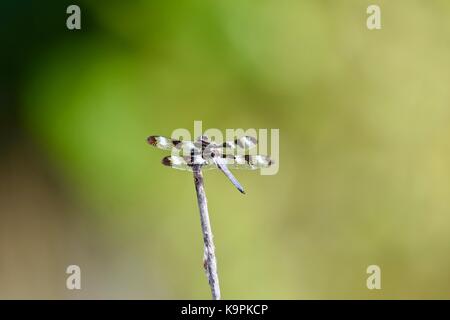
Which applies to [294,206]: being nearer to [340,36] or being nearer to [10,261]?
[340,36]

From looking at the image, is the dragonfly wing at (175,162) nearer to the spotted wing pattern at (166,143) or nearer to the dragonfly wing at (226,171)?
the spotted wing pattern at (166,143)

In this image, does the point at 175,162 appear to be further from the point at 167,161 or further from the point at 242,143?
the point at 242,143

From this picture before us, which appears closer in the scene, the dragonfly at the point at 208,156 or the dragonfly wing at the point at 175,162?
the dragonfly at the point at 208,156

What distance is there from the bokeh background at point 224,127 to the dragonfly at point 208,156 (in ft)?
5.63

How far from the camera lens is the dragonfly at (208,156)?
2516 mm

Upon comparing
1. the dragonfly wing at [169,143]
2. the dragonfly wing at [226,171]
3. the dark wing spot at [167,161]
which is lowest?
the dragonfly wing at [226,171]

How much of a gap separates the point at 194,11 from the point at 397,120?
7.01 feet

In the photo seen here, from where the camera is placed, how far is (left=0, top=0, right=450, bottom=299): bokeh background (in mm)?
5043

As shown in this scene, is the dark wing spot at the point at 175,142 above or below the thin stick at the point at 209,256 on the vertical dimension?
above

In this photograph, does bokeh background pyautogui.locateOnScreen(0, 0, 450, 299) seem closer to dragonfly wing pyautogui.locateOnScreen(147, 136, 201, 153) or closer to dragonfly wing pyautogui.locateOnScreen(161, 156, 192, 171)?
dragonfly wing pyautogui.locateOnScreen(147, 136, 201, 153)

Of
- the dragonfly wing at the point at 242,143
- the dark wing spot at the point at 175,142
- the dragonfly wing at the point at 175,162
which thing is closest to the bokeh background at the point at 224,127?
the dragonfly wing at the point at 242,143

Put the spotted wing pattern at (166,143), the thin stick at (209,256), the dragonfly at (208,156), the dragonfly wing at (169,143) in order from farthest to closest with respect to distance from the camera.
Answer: the spotted wing pattern at (166,143) < the dragonfly wing at (169,143) < the dragonfly at (208,156) < the thin stick at (209,256)

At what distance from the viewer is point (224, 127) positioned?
518cm
